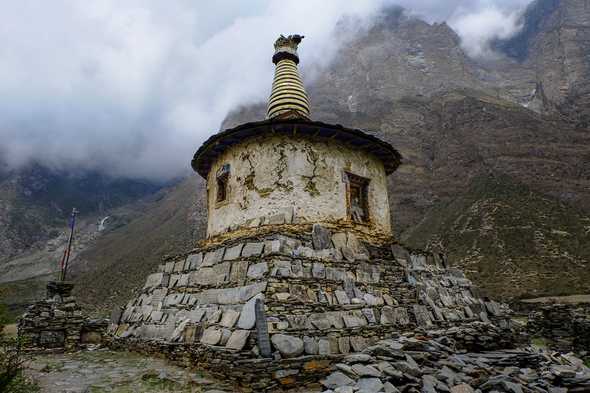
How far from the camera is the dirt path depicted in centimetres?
639

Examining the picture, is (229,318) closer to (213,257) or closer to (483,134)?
Answer: (213,257)

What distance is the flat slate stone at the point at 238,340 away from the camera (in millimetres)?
6559

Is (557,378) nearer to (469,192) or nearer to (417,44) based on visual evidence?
(469,192)

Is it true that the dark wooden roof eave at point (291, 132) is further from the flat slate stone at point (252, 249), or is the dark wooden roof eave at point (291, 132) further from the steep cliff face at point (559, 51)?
the steep cliff face at point (559, 51)

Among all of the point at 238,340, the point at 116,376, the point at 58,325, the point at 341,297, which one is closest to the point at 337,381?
the point at 238,340

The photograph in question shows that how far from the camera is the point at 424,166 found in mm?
75562

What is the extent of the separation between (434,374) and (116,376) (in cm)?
559

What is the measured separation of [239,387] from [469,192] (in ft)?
175

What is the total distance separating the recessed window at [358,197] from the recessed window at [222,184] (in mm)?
3340

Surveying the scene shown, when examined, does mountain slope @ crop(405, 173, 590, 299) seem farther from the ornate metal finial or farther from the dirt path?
the dirt path

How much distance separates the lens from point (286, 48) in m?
14.0

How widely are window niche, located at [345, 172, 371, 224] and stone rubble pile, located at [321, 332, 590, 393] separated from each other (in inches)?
165

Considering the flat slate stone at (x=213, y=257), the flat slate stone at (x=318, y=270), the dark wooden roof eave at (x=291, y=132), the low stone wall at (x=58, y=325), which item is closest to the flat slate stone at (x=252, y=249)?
the flat slate stone at (x=213, y=257)

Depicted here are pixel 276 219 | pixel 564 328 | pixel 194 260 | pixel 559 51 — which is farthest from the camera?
pixel 559 51
